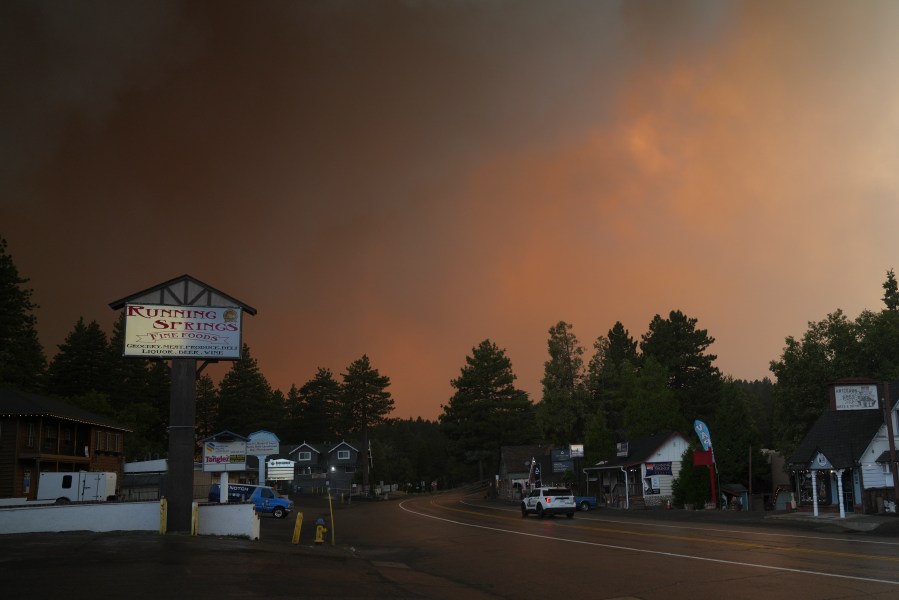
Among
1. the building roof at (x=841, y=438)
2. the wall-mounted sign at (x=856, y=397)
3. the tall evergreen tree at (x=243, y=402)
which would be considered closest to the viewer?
the wall-mounted sign at (x=856, y=397)

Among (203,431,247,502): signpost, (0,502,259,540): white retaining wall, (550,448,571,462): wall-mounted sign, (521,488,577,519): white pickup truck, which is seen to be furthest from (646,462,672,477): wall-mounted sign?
(0,502,259,540): white retaining wall

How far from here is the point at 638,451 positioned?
189ft

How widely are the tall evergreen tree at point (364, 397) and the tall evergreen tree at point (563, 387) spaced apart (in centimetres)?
4462

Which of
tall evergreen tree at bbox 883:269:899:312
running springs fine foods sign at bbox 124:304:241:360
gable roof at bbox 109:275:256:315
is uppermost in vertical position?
tall evergreen tree at bbox 883:269:899:312

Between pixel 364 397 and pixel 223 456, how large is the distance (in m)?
79.8

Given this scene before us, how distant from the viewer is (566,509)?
4138 centimetres

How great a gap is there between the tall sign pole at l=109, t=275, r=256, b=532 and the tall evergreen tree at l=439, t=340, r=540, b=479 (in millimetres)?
74174

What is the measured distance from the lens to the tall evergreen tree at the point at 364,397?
115062mm

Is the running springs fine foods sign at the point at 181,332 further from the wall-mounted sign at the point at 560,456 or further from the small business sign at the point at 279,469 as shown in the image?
the small business sign at the point at 279,469

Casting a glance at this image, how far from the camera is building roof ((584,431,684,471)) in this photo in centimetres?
5512

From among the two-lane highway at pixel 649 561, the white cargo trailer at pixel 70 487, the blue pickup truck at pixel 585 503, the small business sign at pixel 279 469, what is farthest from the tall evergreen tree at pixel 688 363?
the white cargo trailer at pixel 70 487

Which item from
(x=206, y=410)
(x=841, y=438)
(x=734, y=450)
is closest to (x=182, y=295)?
(x=841, y=438)

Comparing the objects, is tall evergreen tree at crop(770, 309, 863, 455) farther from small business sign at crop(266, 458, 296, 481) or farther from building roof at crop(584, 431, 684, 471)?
small business sign at crop(266, 458, 296, 481)

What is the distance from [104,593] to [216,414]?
12491 cm
